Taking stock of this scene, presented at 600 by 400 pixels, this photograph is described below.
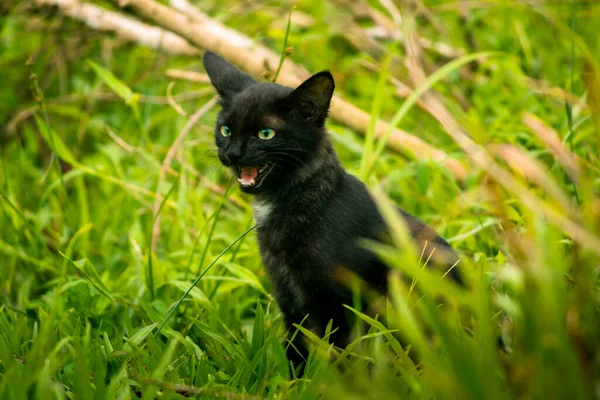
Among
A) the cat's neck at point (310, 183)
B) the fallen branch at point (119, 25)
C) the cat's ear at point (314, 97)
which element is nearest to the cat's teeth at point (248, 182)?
the cat's neck at point (310, 183)

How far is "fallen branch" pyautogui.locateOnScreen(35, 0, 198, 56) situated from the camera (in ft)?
14.6

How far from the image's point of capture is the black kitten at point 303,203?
2.60 m

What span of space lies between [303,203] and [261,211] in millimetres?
205

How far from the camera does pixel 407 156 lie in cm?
404

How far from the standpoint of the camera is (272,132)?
8.79 feet

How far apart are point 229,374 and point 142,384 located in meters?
0.48

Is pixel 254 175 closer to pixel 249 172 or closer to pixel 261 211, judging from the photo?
pixel 249 172

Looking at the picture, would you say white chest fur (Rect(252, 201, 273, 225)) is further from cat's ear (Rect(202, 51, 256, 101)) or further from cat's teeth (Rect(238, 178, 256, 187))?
cat's ear (Rect(202, 51, 256, 101))

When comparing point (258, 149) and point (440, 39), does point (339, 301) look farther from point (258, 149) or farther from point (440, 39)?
point (440, 39)

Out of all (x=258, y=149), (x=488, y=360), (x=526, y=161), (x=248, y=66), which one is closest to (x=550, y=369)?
(x=488, y=360)

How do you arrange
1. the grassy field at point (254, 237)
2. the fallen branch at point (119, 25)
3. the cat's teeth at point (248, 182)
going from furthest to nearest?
the fallen branch at point (119, 25), the cat's teeth at point (248, 182), the grassy field at point (254, 237)

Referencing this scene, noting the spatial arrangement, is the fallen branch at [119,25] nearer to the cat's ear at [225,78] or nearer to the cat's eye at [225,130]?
the cat's ear at [225,78]

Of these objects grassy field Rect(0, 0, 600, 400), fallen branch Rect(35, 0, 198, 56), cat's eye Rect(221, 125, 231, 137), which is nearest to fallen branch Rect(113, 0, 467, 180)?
grassy field Rect(0, 0, 600, 400)

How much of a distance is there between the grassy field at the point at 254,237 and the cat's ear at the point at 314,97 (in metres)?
0.42
